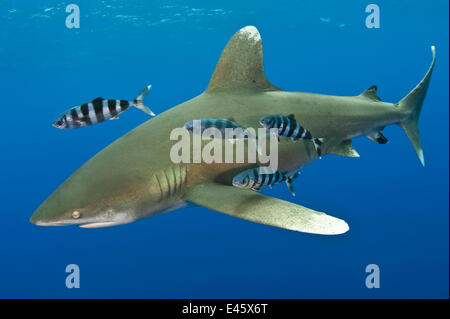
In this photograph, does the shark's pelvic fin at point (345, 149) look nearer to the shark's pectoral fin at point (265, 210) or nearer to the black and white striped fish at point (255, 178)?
the black and white striped fish at point (255, 178)

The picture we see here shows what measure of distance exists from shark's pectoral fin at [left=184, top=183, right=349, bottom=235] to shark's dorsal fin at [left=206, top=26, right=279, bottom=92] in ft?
5.01

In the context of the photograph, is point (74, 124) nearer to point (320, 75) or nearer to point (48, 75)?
point (48, 75)

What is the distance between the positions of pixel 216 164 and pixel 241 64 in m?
1.50

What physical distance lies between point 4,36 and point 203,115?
2882cm

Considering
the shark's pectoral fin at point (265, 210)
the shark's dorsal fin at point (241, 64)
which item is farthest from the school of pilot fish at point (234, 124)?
the shark's dorsal fin at point (241, 64)

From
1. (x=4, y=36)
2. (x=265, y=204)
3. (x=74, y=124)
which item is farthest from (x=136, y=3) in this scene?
(x=265, y=204)

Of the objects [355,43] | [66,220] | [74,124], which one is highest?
[355,43]

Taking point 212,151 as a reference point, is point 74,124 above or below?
above

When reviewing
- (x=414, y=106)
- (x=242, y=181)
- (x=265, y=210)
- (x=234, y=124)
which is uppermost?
(x=414, y=106)

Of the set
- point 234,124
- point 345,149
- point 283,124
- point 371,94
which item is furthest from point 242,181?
point 371,94

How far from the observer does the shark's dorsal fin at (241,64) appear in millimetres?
3939

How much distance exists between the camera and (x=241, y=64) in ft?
13.2

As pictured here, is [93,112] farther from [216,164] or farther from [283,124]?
[283,124]

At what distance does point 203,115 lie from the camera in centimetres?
345
